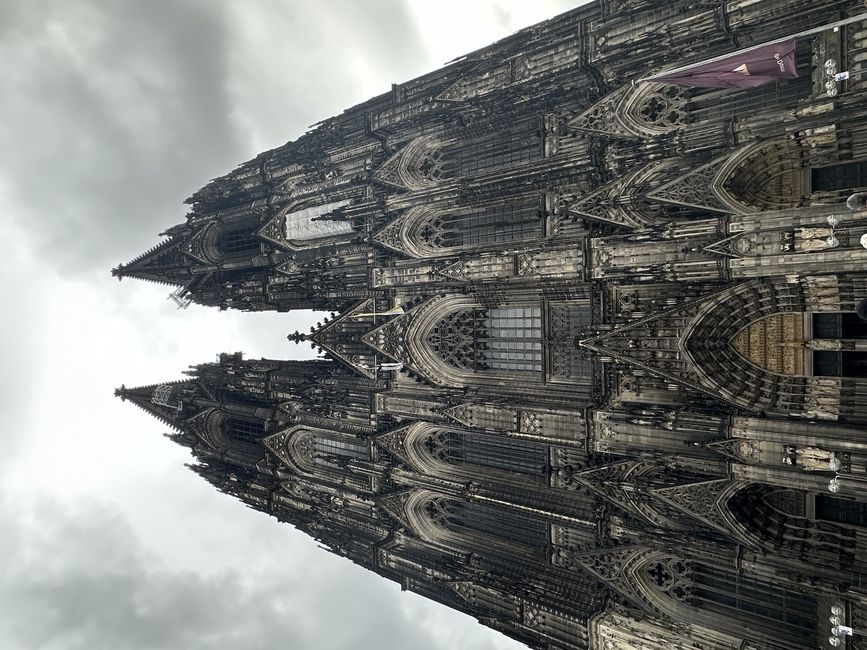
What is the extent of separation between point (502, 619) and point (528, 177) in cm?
2217

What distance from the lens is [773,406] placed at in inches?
953

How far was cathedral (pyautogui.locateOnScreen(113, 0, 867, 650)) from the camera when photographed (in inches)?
922

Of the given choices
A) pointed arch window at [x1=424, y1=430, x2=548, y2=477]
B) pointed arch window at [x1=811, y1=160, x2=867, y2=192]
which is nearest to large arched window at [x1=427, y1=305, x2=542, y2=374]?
pointed arch window at [x1=424, y1=430, x2=548, y2=477]

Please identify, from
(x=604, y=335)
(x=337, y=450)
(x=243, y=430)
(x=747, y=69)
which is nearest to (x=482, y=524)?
(x=337, y=450)

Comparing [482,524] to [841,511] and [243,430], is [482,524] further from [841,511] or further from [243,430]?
[243,430]

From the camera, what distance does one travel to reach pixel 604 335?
→ 88.8 feet

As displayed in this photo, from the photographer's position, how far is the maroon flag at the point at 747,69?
2028 centimetres

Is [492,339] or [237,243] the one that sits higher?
[237,243]

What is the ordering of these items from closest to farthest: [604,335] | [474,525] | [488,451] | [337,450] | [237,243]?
[604,335]
[488,451]
[474,525]
[337,450]
[237,243]

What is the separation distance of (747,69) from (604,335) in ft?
37.4

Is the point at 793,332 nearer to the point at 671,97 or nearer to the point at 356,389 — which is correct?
the point at 671,97

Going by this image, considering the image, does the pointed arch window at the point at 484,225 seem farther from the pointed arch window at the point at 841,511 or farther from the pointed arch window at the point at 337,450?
the pointed arch window at the point at 841,511

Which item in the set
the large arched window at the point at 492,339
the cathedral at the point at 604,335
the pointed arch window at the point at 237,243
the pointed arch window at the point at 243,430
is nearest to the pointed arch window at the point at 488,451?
the cathedral at the point at 604,335

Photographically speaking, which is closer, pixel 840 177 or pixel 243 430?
pixel 840 177
